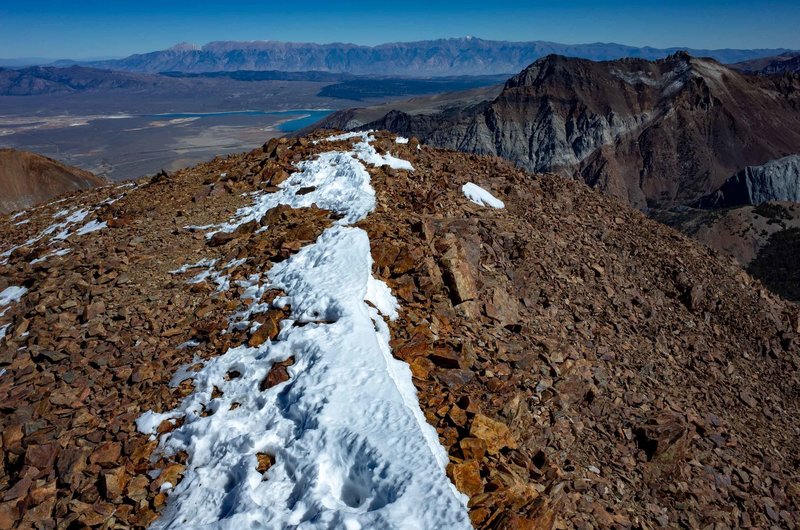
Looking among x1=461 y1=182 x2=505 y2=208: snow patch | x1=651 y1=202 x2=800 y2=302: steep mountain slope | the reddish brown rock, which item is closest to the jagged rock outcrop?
x1=651 y1=202 x2=800 y2=302: steep mountain slope

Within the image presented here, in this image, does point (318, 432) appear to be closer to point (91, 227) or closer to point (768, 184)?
point (91, 227)

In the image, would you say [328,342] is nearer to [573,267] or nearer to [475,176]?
[573,267]

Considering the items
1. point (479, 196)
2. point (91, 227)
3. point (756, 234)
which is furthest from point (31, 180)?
point (756, 234)

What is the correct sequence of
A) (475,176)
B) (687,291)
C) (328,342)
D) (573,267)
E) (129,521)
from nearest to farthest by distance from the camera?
(129,521) < (328,342) < (573,267) < (687,291) < (475,176)

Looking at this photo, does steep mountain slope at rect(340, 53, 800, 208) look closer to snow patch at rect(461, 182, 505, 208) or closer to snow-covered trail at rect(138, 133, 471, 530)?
snow patch at rect(461, 182, 505, 208)

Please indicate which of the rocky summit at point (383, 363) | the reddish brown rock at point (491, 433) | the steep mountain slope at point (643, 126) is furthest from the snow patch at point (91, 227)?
the steep mountain slope at point (643, 126)

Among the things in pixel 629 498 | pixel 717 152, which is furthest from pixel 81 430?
pixel 717 152
